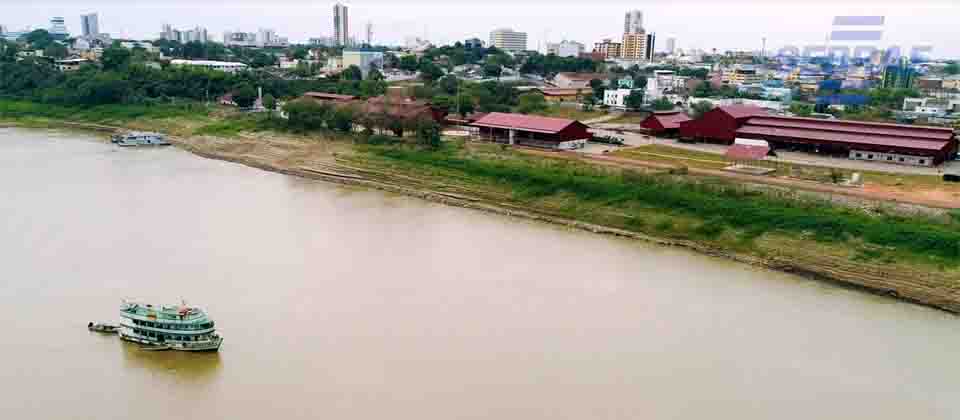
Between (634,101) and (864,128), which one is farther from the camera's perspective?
(634,101)

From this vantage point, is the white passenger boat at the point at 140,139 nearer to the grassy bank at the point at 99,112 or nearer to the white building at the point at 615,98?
the grassy bank at the point at 99,112

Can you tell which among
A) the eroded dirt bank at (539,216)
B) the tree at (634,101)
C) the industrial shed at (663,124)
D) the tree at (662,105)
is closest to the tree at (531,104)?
the tree at (634,101)

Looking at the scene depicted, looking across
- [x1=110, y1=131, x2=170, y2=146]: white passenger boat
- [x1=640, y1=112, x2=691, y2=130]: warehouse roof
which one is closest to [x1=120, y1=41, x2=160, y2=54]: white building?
[x1=110, y1=131, x2=170, y2=146]: white passenger boat

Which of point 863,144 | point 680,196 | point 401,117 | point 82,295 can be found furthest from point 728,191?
point 82,295

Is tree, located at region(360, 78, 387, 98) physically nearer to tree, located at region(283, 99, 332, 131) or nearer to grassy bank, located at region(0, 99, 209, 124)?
tree, located at region(283, 99, 332, 131)

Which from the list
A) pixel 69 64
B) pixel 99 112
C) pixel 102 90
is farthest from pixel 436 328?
pixel 69 64

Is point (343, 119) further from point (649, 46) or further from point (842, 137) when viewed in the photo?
point (649, 46)
